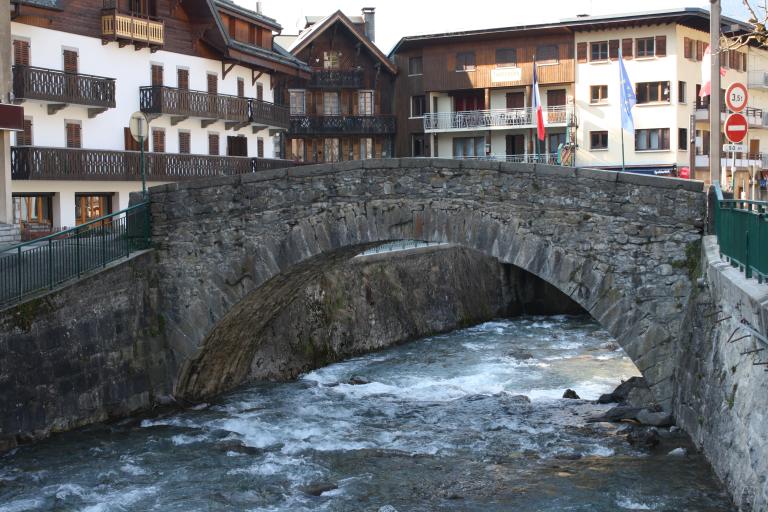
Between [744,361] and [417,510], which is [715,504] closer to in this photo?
[744,361]

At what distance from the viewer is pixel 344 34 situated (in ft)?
198

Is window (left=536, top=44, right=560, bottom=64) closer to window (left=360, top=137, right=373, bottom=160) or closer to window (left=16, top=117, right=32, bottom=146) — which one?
window (left=360, top=137, right=373, bottom=160)

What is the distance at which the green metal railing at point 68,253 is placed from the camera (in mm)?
19547

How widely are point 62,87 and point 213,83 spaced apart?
9.80m

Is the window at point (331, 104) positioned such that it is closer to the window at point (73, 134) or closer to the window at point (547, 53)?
the window at point (547, 53)

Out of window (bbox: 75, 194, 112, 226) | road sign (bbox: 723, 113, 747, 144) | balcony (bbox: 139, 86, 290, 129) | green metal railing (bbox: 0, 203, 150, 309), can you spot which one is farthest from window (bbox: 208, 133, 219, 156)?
road sign (bbox: 723, 113, 747, 144)

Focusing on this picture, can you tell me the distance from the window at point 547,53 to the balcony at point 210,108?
17344 mm

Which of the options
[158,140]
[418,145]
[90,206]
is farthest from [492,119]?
[90,206]

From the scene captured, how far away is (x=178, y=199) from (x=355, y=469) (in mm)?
7904

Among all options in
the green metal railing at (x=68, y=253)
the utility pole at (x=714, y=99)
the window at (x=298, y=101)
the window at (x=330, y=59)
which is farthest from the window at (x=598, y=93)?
the green metal railing at (x=68, y=253)

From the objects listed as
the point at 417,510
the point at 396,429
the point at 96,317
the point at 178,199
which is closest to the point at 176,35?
the point at 178,199

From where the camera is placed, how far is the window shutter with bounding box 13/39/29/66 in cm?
3098

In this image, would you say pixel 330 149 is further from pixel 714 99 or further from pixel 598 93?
pixel 714 99

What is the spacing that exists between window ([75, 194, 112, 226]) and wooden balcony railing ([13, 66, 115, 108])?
3219 millimetres
